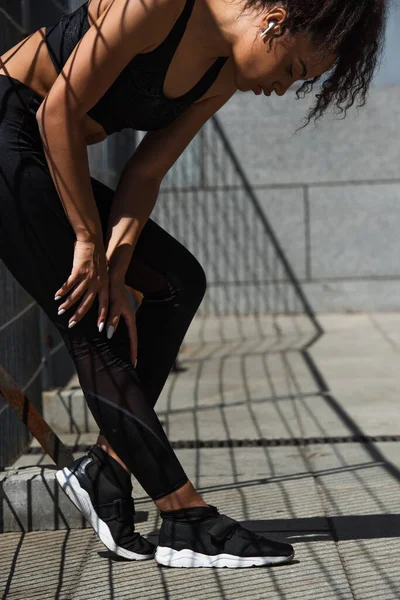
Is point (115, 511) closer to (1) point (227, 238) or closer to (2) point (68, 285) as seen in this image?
(2) point (68, 285)

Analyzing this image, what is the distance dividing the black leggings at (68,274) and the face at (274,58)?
1.74ft

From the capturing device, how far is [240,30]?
7.79ft

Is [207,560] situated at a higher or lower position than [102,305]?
lower

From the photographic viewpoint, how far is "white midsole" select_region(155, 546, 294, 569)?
2.52 m

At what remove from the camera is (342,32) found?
2.37 m

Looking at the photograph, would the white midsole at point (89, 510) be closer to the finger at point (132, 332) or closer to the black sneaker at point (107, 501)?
the black sneaker at point (107, 501)

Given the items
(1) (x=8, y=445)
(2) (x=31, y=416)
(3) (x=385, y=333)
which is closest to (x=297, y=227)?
(3) (x=385, y=333)

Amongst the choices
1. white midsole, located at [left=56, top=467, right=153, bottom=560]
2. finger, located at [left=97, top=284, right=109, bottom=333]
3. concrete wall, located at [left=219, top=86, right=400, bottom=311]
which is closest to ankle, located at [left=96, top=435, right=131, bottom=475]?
white midsole, located at [left=56, top=467, right=153, bottom=560]

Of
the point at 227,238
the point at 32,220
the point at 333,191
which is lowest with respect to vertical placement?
the point at 333,191

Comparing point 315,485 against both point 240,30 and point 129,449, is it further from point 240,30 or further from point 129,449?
point 240,30

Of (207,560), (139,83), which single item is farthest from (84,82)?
(207,560)

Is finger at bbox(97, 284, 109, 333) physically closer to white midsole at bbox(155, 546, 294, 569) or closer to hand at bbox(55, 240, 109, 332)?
hand at bbox(55, 240, 109, 332)

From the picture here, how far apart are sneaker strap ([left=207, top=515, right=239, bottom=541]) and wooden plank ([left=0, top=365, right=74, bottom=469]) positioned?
608mm

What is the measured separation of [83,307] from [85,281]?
67 mm
